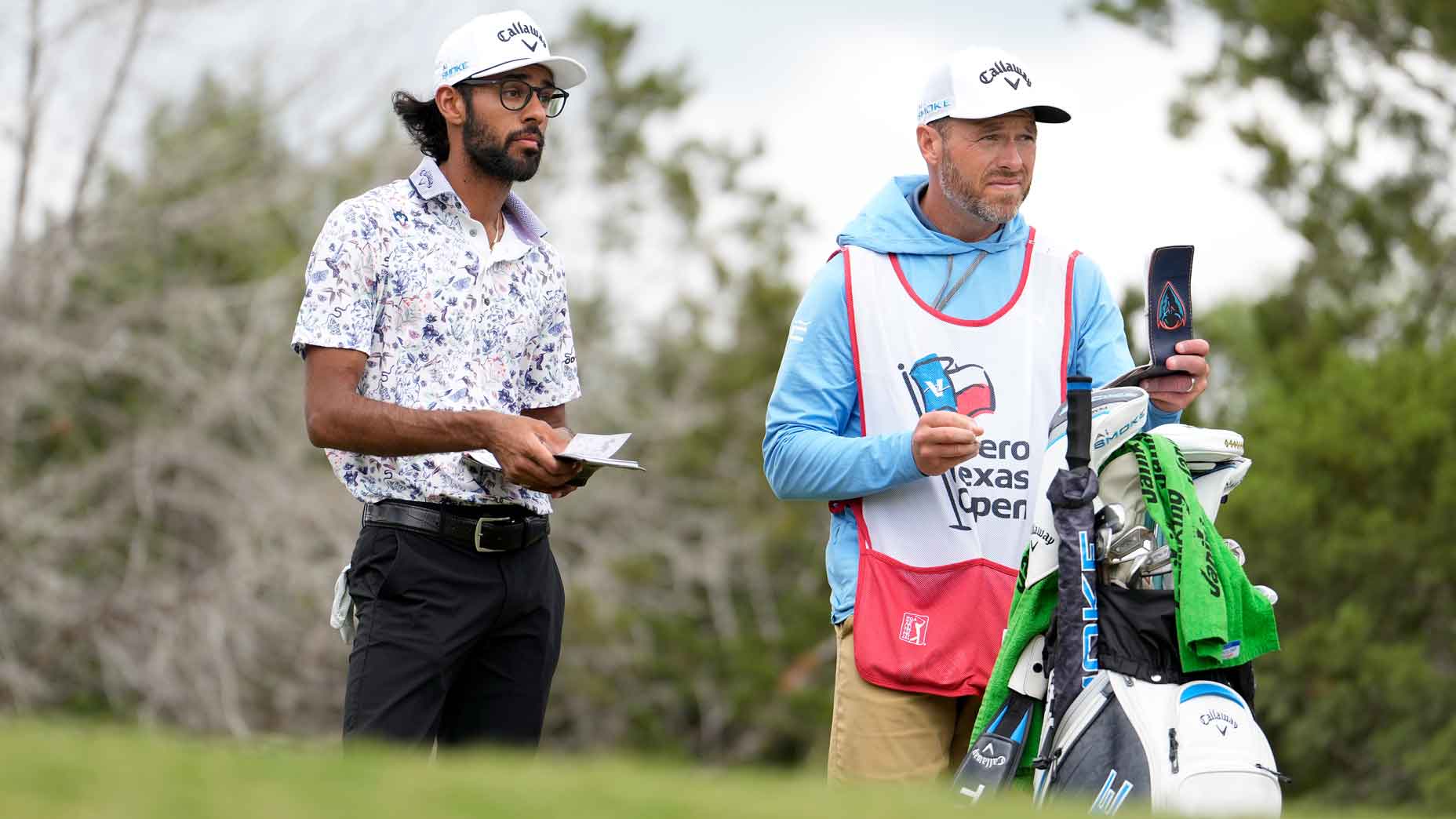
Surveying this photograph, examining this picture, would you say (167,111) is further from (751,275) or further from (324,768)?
(324,768)

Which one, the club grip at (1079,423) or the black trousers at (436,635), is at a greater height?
the club grip at (1079,423)

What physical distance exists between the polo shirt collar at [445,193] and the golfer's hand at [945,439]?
1249mm

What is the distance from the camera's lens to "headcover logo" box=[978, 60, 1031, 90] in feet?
16.1

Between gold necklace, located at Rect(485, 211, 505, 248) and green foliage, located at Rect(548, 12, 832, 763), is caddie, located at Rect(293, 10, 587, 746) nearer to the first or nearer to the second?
→ gold necklace, located at Rect(485, 211, 505, 248)

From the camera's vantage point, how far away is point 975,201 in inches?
193

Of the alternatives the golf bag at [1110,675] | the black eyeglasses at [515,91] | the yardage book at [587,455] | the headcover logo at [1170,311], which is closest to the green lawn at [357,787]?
the golf bag at [1110,675]

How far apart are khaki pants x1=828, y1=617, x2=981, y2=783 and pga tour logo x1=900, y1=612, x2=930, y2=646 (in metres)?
0.14

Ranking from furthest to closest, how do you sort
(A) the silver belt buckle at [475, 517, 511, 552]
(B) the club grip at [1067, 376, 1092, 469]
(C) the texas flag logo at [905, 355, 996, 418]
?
(C) the texas flag logo at [905, 355, 996, 418]
(A) the silver belt buckle at [475, 517, 511, 552]
(B) the club grip at [1067, 376, 1092, 469]

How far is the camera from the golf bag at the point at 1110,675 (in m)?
4.04

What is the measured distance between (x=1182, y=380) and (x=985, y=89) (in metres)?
0.93

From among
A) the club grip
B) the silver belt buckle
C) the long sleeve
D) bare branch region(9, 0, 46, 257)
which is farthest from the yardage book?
bare branch region(9, 0, 46, 257)

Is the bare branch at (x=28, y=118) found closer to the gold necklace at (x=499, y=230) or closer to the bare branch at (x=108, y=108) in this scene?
the bare branch at (x=108, y=108)

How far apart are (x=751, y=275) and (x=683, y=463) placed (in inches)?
122

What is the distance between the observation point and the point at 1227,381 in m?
22.8
